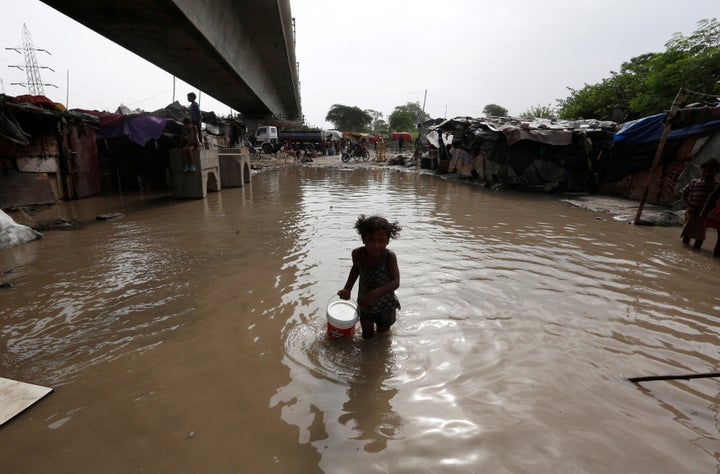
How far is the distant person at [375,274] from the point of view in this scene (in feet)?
9.55

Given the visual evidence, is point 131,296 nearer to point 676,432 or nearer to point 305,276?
point 305,276

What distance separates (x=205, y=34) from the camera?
1145 centimetres

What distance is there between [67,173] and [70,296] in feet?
29.9

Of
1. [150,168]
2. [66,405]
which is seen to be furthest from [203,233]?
[150,168]

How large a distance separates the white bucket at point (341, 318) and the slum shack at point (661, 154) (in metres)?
7.68

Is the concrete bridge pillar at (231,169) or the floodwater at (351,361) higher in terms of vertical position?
the concrete bridge pillar at (231,169)

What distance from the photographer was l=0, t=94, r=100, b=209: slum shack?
877 centimetres

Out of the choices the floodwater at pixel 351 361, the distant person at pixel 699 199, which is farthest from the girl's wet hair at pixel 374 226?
the distant person at pixel 699 199

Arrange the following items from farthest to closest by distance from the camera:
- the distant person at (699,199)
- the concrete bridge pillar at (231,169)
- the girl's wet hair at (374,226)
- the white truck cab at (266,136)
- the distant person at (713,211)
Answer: the white truck cab at (266,136)
the concrete bridge pillar at (231,169)
the distant person at (699,199)
the distant person at (713,211)
the girl's wet hair at (374,226)

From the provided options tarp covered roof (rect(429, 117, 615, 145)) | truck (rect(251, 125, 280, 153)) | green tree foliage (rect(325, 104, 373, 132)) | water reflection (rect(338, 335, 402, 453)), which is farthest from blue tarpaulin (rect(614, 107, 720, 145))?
green tree foliage (rect(325, 104, 373, 132))

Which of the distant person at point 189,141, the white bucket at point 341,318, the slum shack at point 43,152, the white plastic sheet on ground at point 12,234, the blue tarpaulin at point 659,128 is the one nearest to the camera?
the white bucket at point 341,318

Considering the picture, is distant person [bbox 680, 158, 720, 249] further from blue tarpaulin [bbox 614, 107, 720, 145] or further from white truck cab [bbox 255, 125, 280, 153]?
white truck cab [bbox 255, 125, 280, 153]

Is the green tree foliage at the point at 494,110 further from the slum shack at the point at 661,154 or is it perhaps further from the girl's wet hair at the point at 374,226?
the girl's wet hair at the point at 374,226

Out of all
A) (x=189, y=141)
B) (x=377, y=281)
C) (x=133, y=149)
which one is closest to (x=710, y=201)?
(x=377, y=281)
